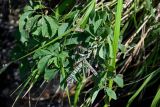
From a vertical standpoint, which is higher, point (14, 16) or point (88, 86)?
point (14, 16)

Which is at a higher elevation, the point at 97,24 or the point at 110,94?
the point at 97,24

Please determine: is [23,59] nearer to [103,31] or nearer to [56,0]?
[103,31]

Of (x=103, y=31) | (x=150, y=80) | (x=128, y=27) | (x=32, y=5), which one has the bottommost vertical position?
(x=150, y=80)

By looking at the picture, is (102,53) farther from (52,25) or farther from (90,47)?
(52,25)

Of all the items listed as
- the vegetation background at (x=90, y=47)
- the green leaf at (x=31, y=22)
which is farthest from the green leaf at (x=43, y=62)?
the green leaf at (x=31, y=22)

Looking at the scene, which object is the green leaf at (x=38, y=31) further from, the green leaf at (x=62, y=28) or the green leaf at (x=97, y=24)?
the green leaf at (x=97, y=24)

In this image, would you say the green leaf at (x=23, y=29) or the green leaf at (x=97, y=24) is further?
the green leaf at (x=23, y=29)

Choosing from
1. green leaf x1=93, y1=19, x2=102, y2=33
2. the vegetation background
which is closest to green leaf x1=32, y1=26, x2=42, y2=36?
the vegetation background

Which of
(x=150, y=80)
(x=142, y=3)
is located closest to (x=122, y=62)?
(x=150, y=80)

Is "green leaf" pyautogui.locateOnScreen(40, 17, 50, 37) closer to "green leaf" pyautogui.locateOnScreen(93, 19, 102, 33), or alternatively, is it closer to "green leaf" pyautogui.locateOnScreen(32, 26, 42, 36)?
"green leaf" pyautogui.locateOnScreen(32, 26, 42, 36)

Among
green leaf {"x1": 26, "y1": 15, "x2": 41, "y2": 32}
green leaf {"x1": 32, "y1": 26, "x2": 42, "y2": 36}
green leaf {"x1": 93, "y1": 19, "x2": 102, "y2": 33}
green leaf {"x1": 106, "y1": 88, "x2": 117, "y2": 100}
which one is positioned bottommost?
green leaf {"x1": 106, "y1": 88, "x2": 117, "y2": 100}

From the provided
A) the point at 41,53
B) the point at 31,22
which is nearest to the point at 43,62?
the point at 41,53
